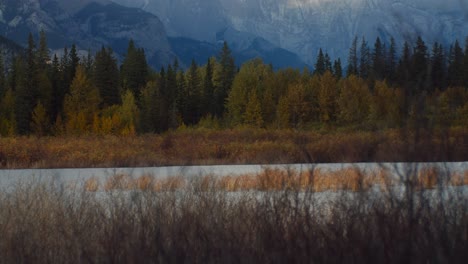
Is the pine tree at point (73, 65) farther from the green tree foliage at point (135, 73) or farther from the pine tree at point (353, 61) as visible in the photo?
the pine tree at point (353, 61)

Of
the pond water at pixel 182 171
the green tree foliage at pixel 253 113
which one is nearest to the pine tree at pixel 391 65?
the pond water at pixel 182 171

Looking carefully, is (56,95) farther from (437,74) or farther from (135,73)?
(437,74)

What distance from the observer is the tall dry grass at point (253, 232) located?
10.7 ft

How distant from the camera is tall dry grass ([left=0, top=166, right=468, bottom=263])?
3252mm

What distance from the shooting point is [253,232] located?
13.3ft

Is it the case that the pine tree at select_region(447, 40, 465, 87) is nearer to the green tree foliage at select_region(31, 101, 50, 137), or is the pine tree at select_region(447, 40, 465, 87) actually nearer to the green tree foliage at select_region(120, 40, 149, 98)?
the green tree foliage at select_region(120, 40, 149, 98)

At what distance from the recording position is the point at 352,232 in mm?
3584

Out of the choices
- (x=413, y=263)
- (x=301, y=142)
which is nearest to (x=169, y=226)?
(x=301, y=142)

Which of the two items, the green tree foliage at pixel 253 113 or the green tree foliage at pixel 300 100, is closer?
the green tree foliage at pixel 300 100

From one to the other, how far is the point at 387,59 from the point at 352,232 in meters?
1.18

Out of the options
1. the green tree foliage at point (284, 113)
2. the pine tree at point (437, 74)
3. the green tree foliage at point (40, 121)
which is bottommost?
the green tree foliage at point (40, 121)

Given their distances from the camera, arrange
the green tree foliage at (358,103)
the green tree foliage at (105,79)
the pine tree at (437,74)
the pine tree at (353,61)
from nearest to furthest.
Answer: the pine tree at (437,74) → the green tree foliage at (358,103) → the green tree foliage at (105,79) → the pine tree at (353,61)

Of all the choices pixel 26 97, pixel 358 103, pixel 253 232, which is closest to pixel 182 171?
pixel 253 232

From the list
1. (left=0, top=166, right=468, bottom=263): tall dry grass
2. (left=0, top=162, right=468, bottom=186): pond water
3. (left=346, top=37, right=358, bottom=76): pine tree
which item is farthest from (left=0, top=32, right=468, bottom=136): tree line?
(left=0, top=166, right=468, bottom=263): tall dry grass
